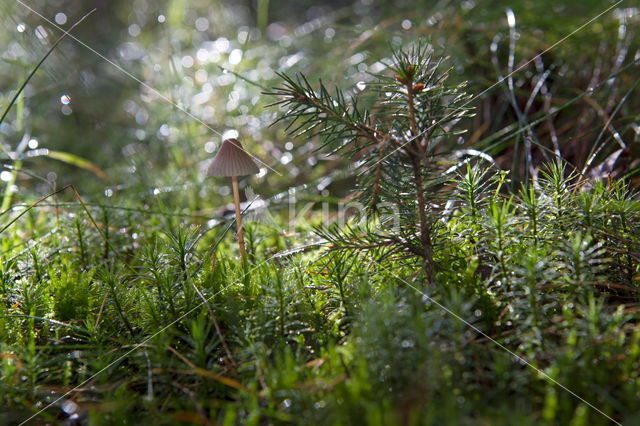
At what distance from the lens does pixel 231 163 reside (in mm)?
1129

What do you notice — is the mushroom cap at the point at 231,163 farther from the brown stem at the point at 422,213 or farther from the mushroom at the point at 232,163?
the brown stem at the point at 422,213

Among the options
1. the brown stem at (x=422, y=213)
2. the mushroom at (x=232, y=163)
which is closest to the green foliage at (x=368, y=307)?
the brown stem at (x=422, y=213)

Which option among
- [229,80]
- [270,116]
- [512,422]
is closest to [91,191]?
[270,116]

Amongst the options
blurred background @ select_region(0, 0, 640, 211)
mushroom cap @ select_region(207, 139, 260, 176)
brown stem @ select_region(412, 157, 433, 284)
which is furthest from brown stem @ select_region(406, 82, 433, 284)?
mushroom cap @ select_region(207, 139, 260, 176)

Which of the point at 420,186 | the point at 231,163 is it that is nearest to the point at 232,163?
the point at 231,163

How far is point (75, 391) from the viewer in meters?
0.84

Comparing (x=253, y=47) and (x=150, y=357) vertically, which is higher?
(x=253, y=47)

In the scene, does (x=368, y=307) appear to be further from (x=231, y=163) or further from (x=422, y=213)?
(x=231, y=163)

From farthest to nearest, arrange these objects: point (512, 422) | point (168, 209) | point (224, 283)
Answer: point (168, 209), point (224, 283), point (512, 422)

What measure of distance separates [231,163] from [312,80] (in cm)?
109

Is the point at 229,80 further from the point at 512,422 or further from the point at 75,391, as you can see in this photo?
the point at 512,422

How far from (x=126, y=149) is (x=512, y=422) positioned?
Answer: 2.21m

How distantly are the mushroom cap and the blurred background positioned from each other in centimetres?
17

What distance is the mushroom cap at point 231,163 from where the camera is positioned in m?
1.13
